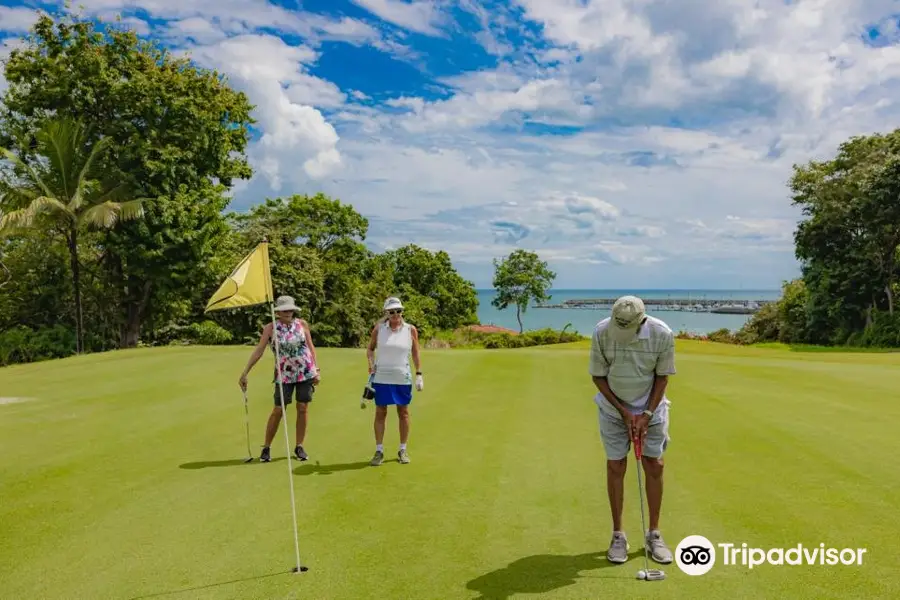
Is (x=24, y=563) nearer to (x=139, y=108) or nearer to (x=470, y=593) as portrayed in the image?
(x=470, y=593)

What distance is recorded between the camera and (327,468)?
8.65m

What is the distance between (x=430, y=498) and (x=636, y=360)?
3.11 meters

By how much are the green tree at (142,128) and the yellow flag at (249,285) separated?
25.3 m

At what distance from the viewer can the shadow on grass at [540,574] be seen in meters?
5.05

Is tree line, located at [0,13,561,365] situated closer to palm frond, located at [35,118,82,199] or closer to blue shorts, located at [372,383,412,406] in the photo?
palm frond, located at [35,118,82,199]

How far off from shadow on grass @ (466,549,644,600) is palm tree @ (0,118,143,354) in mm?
28292

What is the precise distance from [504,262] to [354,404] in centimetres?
6649

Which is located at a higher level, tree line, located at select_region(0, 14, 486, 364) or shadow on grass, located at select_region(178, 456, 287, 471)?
tree line, located at select_region(0, 14, 486, 364)

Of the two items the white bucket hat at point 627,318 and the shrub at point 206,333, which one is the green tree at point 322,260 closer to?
the shrub at point 206,333

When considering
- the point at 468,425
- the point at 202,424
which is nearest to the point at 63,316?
the point at 202,424

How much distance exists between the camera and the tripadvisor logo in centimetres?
546

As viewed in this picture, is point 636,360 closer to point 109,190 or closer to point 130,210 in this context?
point 130,210

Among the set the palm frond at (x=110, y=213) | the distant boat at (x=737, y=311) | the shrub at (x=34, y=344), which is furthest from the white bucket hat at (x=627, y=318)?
the distant boat at (x=737, y=311)

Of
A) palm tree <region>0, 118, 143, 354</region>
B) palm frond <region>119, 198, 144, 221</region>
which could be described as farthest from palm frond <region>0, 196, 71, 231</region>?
palm frond <region>119, 198, 144, 221</region>
